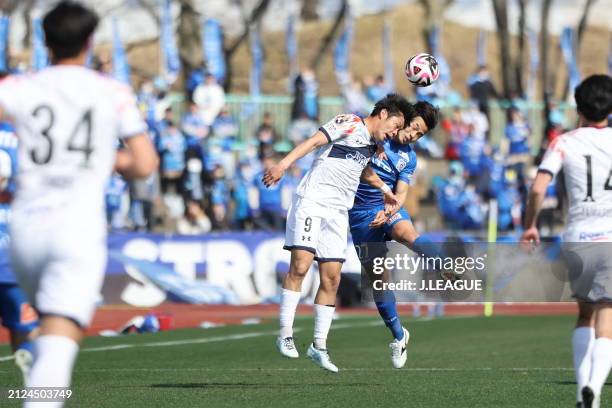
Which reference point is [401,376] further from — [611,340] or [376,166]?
[611,340]

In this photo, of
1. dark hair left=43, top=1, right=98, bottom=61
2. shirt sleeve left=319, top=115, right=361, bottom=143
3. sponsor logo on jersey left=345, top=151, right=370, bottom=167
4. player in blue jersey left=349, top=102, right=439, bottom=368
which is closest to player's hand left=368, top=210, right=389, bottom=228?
Answer: player in blue jersey left=349, top=102, right=439, bottom=368

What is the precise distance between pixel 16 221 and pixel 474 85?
29.1 m

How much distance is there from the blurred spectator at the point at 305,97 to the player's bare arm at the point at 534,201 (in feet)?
72.4

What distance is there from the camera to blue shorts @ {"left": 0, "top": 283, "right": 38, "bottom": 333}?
9.29m

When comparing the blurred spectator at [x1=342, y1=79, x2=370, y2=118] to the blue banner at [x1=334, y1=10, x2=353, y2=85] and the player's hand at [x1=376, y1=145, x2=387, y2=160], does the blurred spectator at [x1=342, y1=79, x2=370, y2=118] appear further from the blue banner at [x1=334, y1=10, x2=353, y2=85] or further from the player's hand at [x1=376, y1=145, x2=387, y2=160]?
the player's hand at [x1=376, y1=145, x2=387, y2=160]

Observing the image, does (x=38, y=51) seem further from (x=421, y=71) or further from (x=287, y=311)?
(x=287, y=311)

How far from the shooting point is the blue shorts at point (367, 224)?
1352 cm

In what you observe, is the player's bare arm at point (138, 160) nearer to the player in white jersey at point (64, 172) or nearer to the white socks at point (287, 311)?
the player in white jersey at point (64, 172)

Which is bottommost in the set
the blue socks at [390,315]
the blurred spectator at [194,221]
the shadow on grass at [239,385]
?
the blurred spectator at [194,221]

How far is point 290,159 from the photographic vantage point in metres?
11.3

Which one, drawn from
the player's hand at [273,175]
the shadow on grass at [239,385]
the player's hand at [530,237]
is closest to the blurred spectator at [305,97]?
the shadow on grass at [239,385]

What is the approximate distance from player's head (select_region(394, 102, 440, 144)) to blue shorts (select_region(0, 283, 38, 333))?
489cm

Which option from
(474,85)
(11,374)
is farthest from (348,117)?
(474,85)

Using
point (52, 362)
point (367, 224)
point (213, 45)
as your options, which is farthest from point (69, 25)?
point (213, 45)
